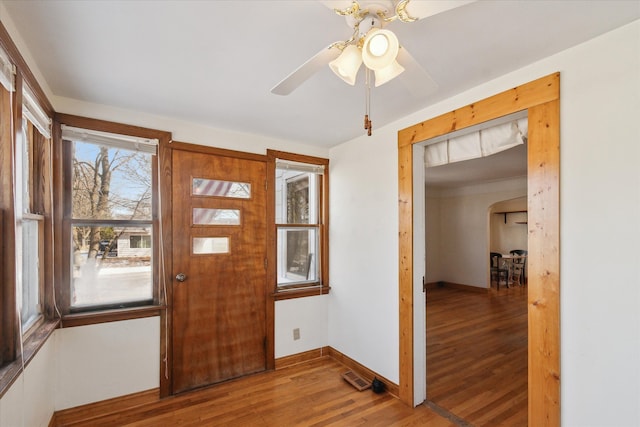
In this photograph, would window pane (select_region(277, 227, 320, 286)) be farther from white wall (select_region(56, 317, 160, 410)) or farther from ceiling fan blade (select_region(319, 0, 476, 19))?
ceiling fan blade (select_region(319, 0, 476, 19))

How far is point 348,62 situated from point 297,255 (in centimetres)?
258

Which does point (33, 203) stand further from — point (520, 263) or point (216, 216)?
point (520, 263)

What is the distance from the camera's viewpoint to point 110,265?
2.46 meters

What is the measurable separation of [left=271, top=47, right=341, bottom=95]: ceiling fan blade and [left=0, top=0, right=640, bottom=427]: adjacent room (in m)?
0.01

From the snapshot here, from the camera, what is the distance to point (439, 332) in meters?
4.26

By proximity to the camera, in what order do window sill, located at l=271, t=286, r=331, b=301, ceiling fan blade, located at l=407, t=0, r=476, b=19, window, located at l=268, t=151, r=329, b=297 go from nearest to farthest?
ceiling fan blade, located at l=407, t=0, r=476, b=19, window sill, located at l=271, t=286, r=331, b=301, window, located at l=268, t=151, r=329, b=297

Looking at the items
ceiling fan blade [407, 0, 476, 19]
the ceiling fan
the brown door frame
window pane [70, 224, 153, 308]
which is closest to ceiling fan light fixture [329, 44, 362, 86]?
the ceiling fan

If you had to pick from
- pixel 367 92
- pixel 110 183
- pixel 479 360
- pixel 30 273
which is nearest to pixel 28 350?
pixel 30 273

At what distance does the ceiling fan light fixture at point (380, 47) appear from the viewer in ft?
3.52

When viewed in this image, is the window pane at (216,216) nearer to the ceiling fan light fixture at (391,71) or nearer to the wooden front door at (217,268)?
the wooden front door at (217,268)

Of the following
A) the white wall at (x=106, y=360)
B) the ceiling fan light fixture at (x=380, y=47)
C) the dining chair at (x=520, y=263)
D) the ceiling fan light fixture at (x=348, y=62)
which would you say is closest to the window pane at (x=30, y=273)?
the white wall at (x=106, y=360)

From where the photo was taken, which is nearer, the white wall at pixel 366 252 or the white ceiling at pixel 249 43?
the white ceiling at pixel 249 43

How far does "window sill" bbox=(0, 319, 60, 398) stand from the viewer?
4.53ft

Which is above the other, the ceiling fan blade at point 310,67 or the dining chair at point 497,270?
the ceiling fan blade at point 310,67
